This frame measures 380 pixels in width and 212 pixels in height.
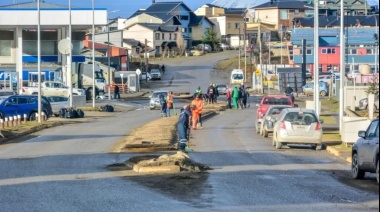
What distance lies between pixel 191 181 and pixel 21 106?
30.5m

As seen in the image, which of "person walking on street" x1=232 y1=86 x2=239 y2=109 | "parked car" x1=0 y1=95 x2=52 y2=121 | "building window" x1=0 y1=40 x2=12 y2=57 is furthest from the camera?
"building window" x1=0 y1=40 x2=12 y2=57

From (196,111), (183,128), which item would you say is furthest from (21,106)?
(183,128)

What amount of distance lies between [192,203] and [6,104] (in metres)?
33.7

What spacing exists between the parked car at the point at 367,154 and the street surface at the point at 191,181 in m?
0.37

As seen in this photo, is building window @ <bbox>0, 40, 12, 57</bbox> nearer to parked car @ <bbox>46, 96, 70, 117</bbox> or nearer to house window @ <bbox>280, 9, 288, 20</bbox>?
parked car @ <bbox>46, 96, 70, 117</bbox>

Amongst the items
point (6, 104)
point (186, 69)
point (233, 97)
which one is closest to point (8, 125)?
point (6, 104)

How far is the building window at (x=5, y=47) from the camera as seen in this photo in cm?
7625

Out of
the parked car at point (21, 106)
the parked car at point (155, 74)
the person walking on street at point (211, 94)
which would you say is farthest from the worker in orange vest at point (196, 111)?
the parked car at point (155, 74)

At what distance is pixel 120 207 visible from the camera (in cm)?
1553

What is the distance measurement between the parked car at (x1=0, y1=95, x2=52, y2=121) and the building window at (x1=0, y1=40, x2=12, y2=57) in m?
27.2

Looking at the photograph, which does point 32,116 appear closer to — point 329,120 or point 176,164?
point 329,120

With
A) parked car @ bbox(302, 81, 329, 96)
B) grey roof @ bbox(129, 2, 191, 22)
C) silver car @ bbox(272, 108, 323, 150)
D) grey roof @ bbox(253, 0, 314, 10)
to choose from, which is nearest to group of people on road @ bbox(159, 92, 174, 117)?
silver car @ bbox(272, 108, 323, 150)

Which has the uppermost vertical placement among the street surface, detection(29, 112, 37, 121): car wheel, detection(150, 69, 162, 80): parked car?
detection(150, 69, 162, 80): parked car

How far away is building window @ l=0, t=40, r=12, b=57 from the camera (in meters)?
76.2
